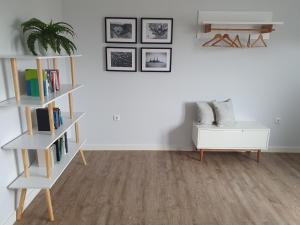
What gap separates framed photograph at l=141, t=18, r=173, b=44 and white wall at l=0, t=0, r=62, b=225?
5.20 ft

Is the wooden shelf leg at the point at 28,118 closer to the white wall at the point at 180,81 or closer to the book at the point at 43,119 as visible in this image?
the book at the point at 43,119

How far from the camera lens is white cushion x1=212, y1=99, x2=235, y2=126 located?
11.9ft

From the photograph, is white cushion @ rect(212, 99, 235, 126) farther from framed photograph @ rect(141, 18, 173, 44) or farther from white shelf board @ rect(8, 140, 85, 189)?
white shelf board @ rect(8, 140, 85, 189)

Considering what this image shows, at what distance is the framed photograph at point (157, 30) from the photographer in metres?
3.58

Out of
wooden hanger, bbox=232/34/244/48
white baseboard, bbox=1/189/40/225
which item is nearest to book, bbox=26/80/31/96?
white baseboard, bbox=1/189/40/225

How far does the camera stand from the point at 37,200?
8.95 ft

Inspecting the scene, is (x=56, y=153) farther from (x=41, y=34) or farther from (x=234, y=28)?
(x=234, y=28)

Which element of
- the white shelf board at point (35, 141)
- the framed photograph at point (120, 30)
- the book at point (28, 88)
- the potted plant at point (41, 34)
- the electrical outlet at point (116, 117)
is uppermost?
the framed photograph at point (120, 30)

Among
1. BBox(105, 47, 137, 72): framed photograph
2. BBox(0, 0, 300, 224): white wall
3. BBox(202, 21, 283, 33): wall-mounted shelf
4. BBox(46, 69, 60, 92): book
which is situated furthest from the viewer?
BBox(105, 47, 137, 72): framed photograph

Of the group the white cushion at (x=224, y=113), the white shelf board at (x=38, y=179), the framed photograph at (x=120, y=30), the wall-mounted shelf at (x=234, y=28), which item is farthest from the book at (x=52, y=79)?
the white cushion at (x=224, y=113)

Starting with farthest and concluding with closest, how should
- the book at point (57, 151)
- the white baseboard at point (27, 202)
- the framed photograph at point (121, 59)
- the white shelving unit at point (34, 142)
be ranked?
the framed photograph at point (121, 59) < the book at point (57, 151) < the white baseboard at point (27, 202) < the white shelving unit at point (34, 142)

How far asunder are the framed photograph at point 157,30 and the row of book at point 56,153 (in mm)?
1821

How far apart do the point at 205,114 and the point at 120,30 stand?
5.65 ft

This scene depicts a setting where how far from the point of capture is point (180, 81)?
12.6 ft
